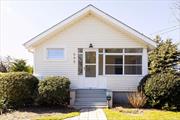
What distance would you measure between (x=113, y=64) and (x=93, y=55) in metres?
1.38

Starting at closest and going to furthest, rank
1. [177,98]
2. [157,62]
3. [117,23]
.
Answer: [177,98] < [117,23] < [157,62]

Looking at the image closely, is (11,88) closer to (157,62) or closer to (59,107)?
(59,107)

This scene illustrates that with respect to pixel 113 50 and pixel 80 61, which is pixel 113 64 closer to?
pixel 113 50

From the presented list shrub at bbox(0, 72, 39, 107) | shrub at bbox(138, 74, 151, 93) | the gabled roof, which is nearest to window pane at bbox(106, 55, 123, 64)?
the gabled roof

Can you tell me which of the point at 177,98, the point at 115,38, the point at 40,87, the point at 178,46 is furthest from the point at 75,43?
the point at 178,46

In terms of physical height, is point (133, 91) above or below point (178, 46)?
below

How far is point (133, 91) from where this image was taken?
15.8 meters

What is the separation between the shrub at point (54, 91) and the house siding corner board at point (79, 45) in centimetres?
229

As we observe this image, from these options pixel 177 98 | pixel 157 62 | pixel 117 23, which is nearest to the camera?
pixel 177 98

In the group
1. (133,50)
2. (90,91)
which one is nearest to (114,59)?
(133,50)

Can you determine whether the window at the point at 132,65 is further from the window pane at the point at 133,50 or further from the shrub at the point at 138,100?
the shrub at the point at 138,100

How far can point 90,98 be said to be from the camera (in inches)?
578

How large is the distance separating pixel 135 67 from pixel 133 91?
1504 millimetres

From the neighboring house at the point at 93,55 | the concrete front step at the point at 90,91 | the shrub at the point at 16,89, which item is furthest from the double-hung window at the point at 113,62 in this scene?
the shrub at the point at 16,89
